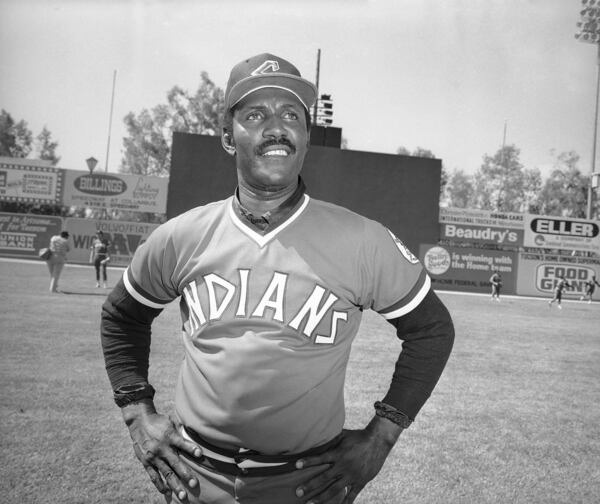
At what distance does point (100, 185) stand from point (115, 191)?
3.26ft

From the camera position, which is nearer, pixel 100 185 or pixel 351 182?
pixel 351 182

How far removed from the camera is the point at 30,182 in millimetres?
31422

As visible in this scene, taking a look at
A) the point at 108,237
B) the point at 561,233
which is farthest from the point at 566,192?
the point at 108,237

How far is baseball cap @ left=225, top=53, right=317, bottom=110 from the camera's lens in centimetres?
216

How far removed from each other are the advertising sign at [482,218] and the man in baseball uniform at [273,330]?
30.0 m

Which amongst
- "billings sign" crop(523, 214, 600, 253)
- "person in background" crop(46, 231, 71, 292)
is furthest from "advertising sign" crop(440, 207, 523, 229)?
"person in background" crop(46, 231, 71, 292)

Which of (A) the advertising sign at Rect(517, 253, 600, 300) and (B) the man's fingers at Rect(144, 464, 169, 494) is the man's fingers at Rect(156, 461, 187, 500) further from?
(A) the advertising sign at Rect(517, 253, 600, 300)

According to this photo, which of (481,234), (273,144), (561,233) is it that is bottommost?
(273,144)

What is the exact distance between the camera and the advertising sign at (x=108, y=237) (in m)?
29.0

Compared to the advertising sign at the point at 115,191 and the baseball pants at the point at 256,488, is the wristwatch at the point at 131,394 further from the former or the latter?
the advertising sign at the point at 115,191

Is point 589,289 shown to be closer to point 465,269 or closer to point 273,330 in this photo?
point 465,269

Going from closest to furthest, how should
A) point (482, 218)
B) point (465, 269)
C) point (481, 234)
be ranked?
point (465, 269)
point (481, 234)
point (482, 218)

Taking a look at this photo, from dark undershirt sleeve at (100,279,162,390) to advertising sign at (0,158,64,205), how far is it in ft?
107

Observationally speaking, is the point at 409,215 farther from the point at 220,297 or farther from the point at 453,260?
the point at 220,297
